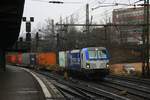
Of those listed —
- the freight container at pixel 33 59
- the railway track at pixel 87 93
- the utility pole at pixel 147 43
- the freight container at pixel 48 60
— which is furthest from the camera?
the freight container at pixel 33 59

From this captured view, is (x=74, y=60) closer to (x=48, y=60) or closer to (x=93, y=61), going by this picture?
(x=93, y=61)

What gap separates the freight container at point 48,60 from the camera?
183 feet

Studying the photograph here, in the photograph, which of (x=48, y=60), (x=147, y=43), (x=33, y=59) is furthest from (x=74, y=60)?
(x=33, y=59)

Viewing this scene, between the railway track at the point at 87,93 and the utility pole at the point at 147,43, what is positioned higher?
the utility pole at the point at 147,43

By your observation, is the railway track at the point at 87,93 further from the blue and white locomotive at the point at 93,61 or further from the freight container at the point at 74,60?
the freight container at the point at 74,60

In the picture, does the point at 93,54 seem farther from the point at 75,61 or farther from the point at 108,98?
the point at 108,98

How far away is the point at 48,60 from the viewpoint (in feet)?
187

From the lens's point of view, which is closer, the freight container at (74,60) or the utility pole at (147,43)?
the utility pole at (147,43)

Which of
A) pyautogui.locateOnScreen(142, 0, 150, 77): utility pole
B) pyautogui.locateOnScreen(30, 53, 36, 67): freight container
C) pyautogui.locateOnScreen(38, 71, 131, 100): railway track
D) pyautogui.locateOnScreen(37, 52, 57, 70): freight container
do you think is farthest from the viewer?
pyautogui.locateOnScreen(30, 53, 36, 67): freight container

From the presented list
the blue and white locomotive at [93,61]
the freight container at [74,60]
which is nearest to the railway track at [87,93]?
the blue and white locomotive at [93,61]

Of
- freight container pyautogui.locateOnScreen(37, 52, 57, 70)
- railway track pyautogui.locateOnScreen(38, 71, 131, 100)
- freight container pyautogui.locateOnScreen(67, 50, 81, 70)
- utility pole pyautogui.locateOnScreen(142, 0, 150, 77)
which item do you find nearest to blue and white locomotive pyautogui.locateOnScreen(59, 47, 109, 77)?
freight container pyautogui.locateOnScreen(67, 50, 81, 70)

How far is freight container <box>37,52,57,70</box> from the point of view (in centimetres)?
5566

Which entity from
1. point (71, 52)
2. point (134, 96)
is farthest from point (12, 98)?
point (71, 52)

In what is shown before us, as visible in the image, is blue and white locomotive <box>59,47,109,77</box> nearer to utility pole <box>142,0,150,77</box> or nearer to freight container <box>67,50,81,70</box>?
freight container <box>67,50,81,70</box>
